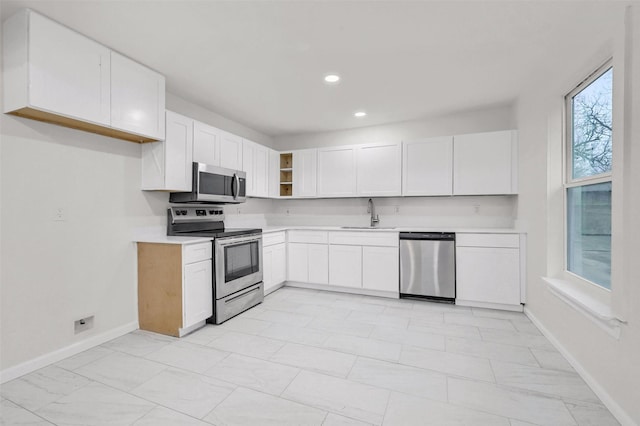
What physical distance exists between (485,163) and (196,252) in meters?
3.65

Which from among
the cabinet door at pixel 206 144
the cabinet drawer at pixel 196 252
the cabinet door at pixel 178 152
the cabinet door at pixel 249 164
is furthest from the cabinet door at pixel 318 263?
the cabinet door at pixel 178 152

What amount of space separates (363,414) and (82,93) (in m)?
2.99

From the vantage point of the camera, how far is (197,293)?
2.96m

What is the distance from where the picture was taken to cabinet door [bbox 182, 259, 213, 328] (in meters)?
2.84

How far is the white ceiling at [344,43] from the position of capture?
6.59ft

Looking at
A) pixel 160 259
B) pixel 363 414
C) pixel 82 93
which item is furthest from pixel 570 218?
pixel 82 93

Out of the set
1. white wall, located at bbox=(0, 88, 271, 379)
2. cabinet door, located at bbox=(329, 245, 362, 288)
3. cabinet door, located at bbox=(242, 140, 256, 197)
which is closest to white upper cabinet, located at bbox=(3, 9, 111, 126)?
white wall, located at bbox=(0, 88, 271, 379)

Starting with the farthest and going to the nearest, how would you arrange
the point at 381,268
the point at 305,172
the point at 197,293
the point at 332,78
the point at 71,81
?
the point at 305,172
the point at 381,268
the point at 332,78
the point at 197,293
the point at 71,81

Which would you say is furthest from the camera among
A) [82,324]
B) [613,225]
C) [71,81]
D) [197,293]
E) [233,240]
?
[233,240]

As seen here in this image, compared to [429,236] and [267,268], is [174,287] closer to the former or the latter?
[267,268]

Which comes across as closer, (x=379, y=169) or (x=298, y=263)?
(x=379, y=169)

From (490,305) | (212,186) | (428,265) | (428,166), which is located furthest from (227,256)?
(490,305)

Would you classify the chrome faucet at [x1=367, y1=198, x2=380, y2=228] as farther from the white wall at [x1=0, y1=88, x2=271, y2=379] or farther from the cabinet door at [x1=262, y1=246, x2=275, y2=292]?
the white wall at [x1=0, y1=88, x2=271, y2=379]

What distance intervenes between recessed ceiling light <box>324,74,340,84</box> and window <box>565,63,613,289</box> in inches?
79.8
